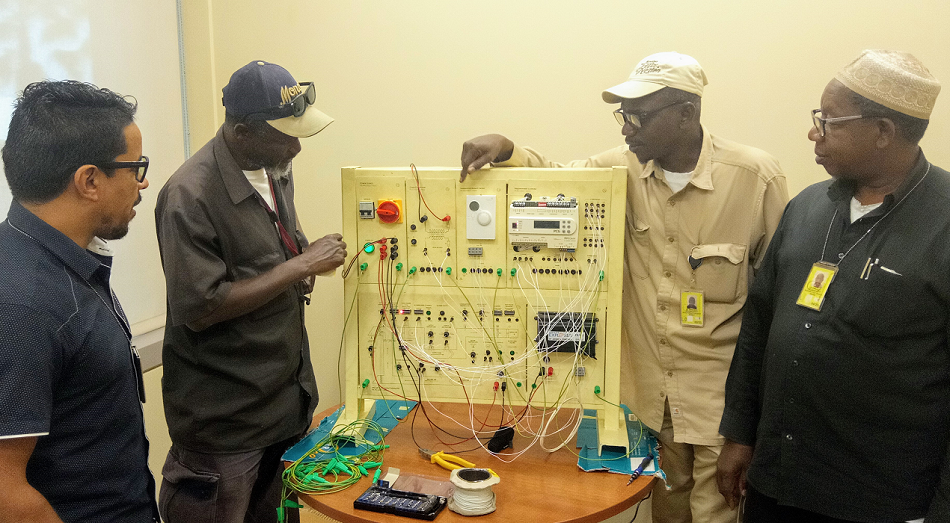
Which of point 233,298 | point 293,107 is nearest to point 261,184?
point 293,107

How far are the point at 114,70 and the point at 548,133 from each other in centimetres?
188

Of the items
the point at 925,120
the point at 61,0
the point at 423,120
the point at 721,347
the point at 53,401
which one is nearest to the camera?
the point at 53,401

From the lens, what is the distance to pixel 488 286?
202cm

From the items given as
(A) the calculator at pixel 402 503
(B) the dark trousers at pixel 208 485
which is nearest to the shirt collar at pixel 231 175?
(B) the dark trousers at pixel 208 485

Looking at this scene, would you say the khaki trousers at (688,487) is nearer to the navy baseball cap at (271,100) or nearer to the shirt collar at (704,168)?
the shirt collar at (704,168)

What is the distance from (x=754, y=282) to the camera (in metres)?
1.92

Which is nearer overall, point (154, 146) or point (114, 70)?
point (114, 70)

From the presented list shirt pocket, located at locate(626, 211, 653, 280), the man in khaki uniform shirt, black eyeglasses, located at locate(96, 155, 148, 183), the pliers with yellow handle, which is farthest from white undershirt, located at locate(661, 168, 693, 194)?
black eyeglasses, located at locate(96, 155, 148, 183)

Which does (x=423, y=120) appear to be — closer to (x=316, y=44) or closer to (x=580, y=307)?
(x=316, y=44)

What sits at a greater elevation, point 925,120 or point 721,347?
point 925,120

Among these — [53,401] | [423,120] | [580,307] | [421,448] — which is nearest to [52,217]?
[53,401]

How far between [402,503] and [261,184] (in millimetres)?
993

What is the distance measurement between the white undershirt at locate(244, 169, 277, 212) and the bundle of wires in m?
0.72

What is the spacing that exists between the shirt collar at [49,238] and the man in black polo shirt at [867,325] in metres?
1.65
